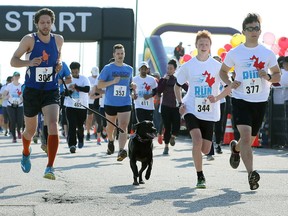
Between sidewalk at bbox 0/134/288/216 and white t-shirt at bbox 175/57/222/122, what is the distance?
0.80 meters

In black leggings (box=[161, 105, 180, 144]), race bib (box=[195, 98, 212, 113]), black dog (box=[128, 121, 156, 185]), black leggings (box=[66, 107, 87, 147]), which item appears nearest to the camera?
race bib (box=[195, 98, 212, 113])

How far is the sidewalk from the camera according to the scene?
21.6 feet

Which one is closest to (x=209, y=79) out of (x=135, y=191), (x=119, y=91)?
(x=135, y=191)

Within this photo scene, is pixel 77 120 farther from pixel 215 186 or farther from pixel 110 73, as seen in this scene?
pixel 215 186

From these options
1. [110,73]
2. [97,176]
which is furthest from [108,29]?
[97,176]

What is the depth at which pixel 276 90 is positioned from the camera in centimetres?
1725

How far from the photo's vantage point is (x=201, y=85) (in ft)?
29.6

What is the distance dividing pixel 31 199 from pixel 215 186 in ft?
7.58

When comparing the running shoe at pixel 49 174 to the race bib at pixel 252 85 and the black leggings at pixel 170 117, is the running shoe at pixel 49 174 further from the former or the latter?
the black leggings at pixel 170 117

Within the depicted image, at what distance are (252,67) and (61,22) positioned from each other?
52.0ft

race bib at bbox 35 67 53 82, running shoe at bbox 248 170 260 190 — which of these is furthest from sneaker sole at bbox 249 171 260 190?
race bib at bbox 35 67 53 82

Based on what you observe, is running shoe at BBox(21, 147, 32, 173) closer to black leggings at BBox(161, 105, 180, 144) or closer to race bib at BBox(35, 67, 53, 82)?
race bib at BBox(35, 67, 53, 82)

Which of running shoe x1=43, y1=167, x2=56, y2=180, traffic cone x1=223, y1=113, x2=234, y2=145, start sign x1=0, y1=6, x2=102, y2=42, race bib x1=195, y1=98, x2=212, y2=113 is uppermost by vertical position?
start sign x1=0, y1=6, x2=102, y2=42

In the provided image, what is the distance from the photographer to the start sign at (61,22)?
2370 cm
